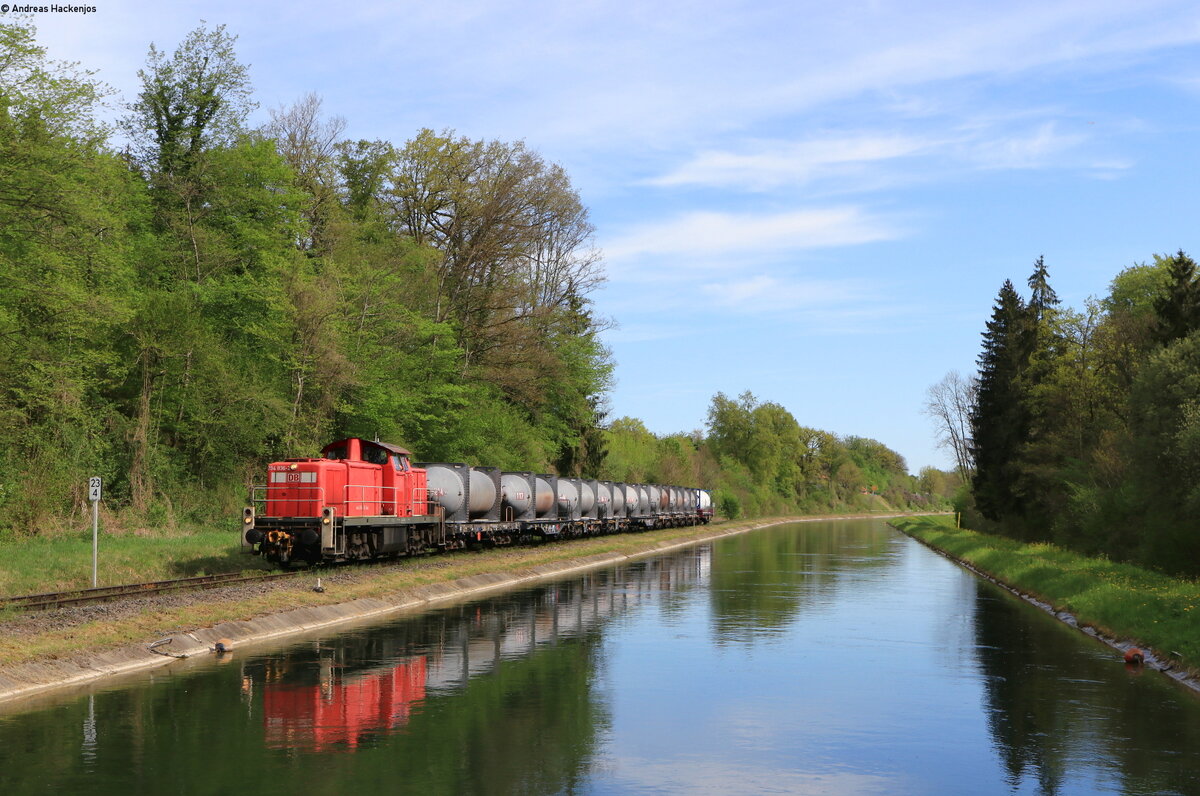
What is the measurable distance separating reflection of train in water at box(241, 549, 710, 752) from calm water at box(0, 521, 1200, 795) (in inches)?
2.7

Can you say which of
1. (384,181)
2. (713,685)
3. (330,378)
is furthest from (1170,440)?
(384,181)

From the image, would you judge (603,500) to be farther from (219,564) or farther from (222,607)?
(222,607)

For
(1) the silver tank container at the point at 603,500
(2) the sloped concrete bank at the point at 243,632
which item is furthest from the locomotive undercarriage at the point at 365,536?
(1) the silver tank container at the point at 603,500

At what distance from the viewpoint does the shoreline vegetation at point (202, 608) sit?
61.9 feet

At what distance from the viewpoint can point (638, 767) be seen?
12.8 meters

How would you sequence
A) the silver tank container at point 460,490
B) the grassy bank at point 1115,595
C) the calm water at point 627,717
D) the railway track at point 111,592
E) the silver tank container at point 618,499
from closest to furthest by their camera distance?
the calm water at point 627,717, the grassy bank at point 1115,595, the railway track at point 111,592, the silver tank container at point 460,490, the silver tank container at point 618,499

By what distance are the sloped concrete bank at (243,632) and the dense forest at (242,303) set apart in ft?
45.3

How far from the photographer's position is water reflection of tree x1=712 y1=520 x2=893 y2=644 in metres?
28.5

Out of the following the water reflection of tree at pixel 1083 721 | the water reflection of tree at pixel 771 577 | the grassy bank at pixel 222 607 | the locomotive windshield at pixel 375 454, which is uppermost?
the locomotive windshield at pixel 375 454

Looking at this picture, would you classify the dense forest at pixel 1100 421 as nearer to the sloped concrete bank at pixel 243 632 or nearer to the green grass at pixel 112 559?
the sloped concrete bank at pixel 243 632

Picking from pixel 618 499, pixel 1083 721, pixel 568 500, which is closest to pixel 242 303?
pixel 568 500

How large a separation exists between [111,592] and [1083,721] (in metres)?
22.3

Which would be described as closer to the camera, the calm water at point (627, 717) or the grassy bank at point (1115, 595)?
the calm water at point (627, 717)

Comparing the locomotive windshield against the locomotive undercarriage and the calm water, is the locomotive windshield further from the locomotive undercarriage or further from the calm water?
the calm water
